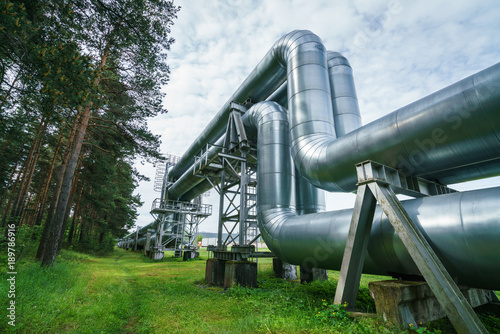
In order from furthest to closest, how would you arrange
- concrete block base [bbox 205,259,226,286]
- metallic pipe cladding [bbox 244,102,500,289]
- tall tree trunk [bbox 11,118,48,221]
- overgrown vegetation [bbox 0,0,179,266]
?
tall tree trunk [bbox 11,118,48,221]
concrete block base [bbox 205,259,226,286]
overgrown vegetation [bbox 0,0,179,266]
metallic pipe cladding [bbox 244,102,500,289]

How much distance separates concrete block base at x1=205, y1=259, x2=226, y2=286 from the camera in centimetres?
884

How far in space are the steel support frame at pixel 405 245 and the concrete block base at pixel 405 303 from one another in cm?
48

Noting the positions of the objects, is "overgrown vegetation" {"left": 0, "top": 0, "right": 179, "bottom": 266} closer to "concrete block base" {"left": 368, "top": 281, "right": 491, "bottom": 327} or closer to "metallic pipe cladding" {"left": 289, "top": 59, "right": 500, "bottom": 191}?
"metallic pipe cladding" {"left": 289, "top": 59, "right": 500, "bottom": 191}

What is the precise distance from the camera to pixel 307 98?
22.2 ft

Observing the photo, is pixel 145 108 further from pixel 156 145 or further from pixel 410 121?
pixel 410 121

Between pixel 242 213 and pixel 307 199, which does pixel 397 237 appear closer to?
pixel 307 199

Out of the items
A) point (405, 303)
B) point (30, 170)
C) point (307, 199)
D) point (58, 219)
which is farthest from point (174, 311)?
point (30, 170)

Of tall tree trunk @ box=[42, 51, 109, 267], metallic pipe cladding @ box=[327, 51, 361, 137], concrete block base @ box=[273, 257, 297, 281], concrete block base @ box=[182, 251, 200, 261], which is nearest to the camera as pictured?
metallic pipe cladding @ box=[327, 51, 361, 137]

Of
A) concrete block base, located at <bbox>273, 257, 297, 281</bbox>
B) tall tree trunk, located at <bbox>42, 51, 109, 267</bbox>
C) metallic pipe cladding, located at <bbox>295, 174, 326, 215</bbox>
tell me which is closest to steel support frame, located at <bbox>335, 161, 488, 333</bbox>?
metallic pipe cladding, located at <bbox>295, 174, 326, 215</bbox>

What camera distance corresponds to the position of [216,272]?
896cm

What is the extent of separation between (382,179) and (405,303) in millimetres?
2043

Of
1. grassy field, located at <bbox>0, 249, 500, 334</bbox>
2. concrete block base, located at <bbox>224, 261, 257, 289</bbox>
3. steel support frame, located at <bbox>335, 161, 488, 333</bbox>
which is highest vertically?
steel support frame, located at <bbox>335, 161, 488, 333</bbox>

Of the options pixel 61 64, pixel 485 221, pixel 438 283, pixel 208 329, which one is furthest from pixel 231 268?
pixel 61 64

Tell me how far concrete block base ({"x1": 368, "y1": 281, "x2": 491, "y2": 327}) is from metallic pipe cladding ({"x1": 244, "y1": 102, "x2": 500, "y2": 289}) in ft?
1.30
